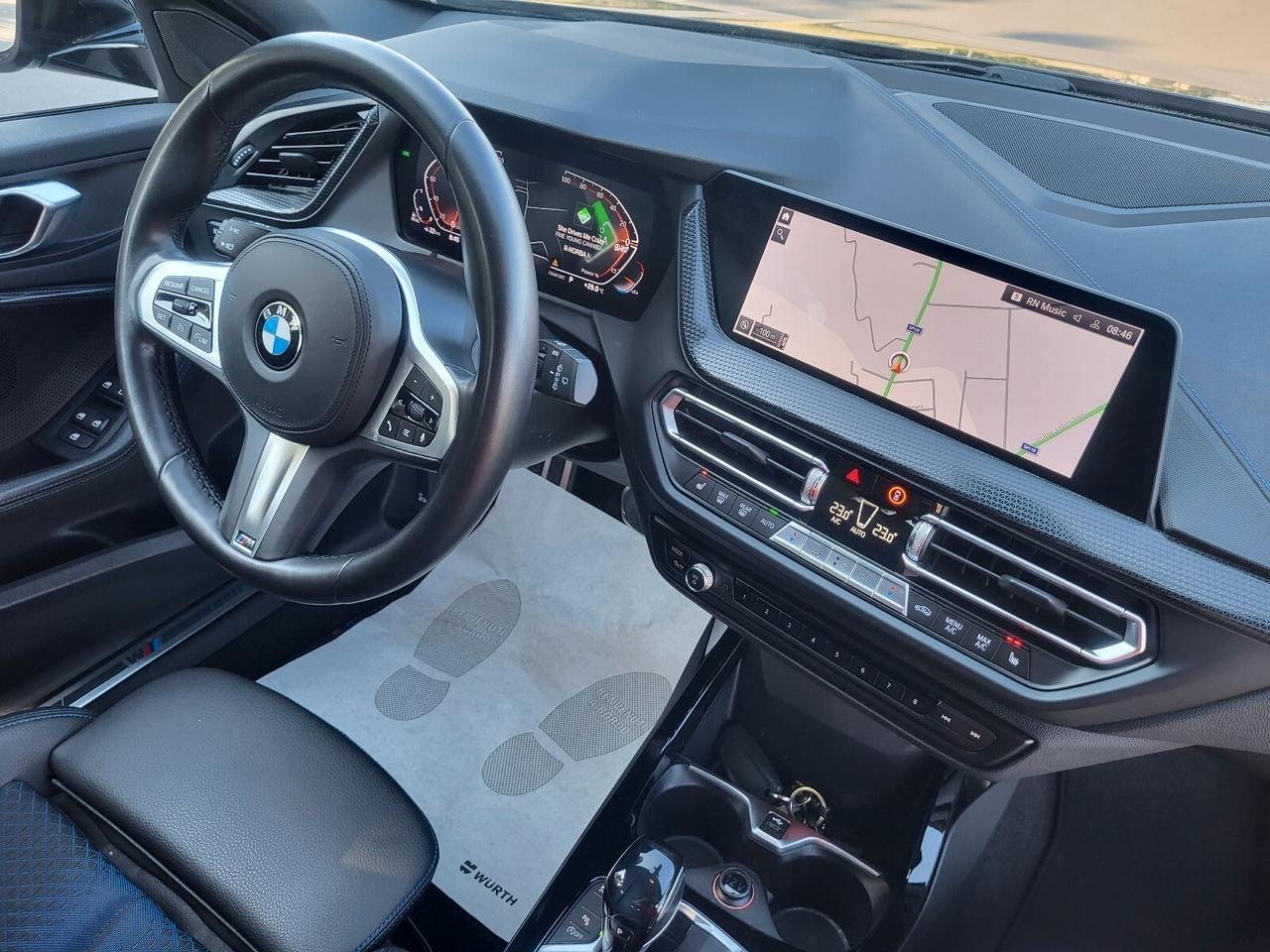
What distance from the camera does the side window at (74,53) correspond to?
6.06 ft

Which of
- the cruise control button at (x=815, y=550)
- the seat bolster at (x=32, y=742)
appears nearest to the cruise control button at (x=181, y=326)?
the seat bolster at (x=32, y=742)

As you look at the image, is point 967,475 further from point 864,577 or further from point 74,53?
point 74,53

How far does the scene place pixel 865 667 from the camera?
1.22m

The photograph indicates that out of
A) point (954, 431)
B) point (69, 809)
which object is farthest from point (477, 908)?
point (954, 431)

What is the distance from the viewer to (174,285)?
117cm

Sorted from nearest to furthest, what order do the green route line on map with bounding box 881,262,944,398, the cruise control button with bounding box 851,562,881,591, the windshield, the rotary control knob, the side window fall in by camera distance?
the green route line on map with bounding box 881,262,944,398 → the cruise control button with bounding box 851,562,881,591 → the windshield → the rotary control knob → the side window

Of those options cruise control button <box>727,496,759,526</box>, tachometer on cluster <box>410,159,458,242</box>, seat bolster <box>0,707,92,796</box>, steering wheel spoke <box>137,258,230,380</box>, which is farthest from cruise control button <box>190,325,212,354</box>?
cruise control button <box>727,496,759,526</box>

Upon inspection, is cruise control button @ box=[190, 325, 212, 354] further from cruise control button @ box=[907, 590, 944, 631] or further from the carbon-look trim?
cruise control button @ box=[907, 590, 944, 631]

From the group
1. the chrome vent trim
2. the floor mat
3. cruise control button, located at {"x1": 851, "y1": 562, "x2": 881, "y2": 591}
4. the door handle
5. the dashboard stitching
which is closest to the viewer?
the dashboard stitching

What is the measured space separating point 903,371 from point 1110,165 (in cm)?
35

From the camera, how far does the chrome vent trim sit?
144cm

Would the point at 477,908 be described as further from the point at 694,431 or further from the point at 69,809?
the point at 694,431

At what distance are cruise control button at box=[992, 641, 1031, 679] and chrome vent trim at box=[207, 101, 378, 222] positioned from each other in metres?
1.08

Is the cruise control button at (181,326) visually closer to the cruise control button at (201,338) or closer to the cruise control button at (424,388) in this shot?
the cruise control button at (201,338)
